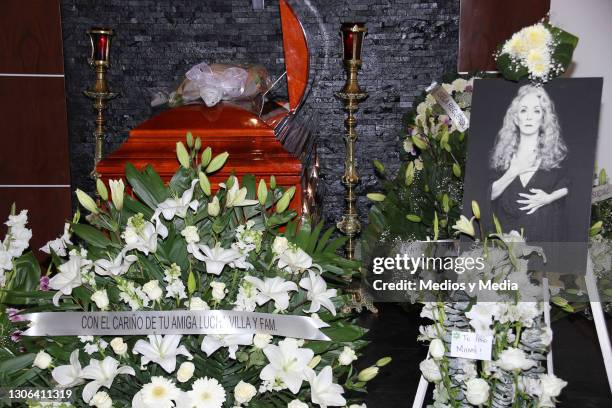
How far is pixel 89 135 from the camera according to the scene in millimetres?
3525

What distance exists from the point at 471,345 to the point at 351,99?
57.0 inches

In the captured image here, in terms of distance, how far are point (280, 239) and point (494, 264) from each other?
51 centimetres

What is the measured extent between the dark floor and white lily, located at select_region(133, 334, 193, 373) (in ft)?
3.09

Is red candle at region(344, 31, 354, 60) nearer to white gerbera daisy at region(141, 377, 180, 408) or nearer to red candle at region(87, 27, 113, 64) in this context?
red candle at region(87, 27, 113, 64)

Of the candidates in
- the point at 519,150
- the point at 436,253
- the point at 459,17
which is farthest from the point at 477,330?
the point at 459,17

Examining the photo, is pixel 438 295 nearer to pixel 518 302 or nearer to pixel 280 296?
pixel 518 302

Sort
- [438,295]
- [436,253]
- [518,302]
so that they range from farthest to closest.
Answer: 1. [436,253]
2. [438,295]
3. [518,302]

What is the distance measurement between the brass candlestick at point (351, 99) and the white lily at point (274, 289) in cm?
142

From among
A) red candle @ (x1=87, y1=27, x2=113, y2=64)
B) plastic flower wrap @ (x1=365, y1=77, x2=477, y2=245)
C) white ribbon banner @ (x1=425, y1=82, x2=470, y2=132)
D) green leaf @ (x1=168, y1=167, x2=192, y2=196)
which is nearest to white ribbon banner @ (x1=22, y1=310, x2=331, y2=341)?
green leaf @ (x1=168, y1=167, x2=192, y2=196)

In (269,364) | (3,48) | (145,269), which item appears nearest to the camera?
(269,364)

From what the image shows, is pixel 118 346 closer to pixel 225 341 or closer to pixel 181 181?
pixel 225 341

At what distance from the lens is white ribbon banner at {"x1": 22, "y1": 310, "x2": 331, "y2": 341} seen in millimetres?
1219

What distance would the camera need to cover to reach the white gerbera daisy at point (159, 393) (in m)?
1.12

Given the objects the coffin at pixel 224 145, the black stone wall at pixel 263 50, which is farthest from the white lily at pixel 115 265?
the black stone wall at pixel 263 50
